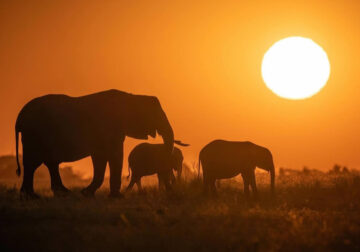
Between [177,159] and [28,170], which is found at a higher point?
[28,170]

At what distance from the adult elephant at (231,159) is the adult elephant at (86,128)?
2583mm

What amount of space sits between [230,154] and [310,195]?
3.40m

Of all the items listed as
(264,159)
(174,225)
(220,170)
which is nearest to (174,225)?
(174,225)

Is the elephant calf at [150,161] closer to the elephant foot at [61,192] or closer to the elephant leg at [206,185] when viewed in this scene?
the elephant leg at [206,185]

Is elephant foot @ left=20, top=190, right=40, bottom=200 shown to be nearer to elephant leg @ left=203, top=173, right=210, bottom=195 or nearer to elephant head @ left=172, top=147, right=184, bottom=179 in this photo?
elephant leg @ left=203, top=173, right=210, bottom=195

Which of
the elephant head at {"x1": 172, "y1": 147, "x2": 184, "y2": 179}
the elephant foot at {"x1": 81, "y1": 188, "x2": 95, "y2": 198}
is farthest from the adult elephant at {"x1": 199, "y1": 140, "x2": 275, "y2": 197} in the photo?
the elephant foot at {"x1": 81, "y1": 188, "x2": 95, "y2": 198}

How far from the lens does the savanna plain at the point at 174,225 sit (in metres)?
11.4

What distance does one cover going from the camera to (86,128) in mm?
18703

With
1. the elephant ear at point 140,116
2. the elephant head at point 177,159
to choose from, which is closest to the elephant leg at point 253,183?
the elephant head at point 177,159

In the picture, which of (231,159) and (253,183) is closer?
(253,183)

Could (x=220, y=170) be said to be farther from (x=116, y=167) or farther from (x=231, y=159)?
(x=116, y=167)

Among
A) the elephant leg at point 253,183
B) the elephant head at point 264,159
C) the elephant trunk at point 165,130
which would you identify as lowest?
the elephant leg at point 253,183

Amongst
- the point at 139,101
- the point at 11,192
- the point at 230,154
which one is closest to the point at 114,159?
the point at 139,101

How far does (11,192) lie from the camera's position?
62.1ft
